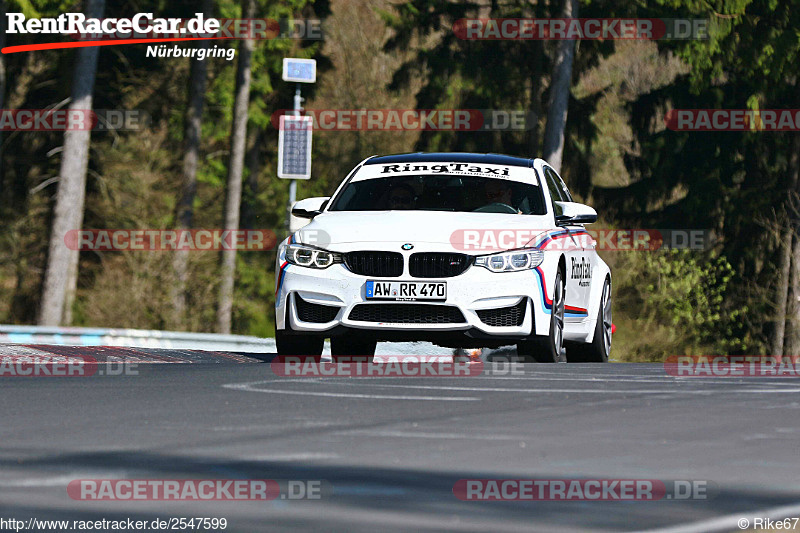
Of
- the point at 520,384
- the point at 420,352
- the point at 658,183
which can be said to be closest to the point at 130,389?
the point at 520,384

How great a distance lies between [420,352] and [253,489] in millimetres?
12604

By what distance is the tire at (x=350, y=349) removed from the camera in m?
14.3

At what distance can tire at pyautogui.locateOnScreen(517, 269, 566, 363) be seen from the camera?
1305cm

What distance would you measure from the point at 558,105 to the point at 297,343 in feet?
73.1

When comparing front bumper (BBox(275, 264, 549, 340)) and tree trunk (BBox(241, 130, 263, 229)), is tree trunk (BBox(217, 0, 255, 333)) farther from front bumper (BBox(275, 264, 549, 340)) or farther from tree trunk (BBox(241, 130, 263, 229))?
front bumper (BBox(275, 264, 549, 340))

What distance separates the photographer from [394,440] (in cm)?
788

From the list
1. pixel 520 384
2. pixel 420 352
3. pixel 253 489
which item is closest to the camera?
pixel 253 489

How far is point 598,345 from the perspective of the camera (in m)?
15.5

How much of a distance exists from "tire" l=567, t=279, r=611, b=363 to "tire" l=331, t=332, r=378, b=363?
2.05 m

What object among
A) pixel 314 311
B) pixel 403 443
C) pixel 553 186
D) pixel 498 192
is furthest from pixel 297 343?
pixel 403 443

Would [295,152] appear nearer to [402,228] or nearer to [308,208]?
[308,208]

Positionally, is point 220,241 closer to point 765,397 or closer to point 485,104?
point 485,104

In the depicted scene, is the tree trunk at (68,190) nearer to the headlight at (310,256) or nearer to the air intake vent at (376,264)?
the headlight at (310,256)

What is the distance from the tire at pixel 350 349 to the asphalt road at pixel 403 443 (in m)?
2.41
